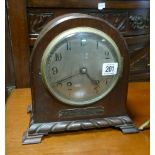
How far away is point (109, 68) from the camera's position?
0.64 meters

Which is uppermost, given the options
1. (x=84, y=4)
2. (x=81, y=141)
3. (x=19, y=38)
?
(x=84, y=4)

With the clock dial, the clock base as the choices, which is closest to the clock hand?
the clock dial

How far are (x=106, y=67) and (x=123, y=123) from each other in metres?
0.19

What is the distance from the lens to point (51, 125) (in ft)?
2.16

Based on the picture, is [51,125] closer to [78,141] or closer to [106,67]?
[78,141]

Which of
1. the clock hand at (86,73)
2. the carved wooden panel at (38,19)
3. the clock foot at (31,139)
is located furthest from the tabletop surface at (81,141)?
the carved wooden panel at (38,19)

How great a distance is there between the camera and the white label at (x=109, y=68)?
0.64 m

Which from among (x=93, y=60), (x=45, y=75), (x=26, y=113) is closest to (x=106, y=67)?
(x=93, y=60)

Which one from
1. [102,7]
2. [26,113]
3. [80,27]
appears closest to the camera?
[80,27]

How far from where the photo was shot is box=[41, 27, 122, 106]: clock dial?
60 centimetres

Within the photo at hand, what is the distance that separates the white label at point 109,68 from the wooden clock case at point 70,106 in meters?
0.03

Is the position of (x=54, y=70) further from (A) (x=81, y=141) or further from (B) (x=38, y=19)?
(B) (x=38, y=19)

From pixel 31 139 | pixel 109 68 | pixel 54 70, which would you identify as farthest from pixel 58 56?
pixel 31 139

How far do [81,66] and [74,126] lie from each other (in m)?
0.19
